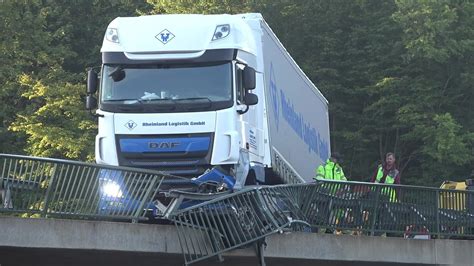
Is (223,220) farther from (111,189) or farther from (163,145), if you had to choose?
(163,145)

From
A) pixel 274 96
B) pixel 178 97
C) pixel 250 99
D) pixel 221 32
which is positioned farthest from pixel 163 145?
pixel 274 96

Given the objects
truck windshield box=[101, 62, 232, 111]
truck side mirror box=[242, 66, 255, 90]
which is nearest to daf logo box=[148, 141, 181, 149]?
truck windshield box=[101, 62, 232, 111]

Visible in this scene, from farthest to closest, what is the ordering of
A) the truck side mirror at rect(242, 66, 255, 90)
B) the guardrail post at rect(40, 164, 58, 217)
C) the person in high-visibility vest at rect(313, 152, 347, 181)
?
the person in high-visibility vest at rect(313, 152, 347, 181), the truck side mirror at rect(242, 66, 255, 90), the guardrail post at rect(40, 164, 58, 217)

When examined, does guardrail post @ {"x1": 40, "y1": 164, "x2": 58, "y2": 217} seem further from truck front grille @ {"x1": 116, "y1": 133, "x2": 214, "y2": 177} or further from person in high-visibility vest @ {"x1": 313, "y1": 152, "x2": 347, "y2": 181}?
person in high-visibility vest @ {"x1": 313, "y1": 152, "x2": 347, "y2": 181}

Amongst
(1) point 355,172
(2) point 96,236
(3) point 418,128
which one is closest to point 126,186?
(2) point 96,236

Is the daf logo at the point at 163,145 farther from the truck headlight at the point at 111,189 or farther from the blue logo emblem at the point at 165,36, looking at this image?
the truck headlight at the point at 111,189

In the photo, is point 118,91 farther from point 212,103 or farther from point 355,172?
point 355,172

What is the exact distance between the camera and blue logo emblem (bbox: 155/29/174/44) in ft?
48.2

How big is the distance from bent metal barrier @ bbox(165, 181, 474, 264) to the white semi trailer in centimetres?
111

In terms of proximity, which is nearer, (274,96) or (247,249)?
(247,249)

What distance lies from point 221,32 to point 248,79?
0.91m

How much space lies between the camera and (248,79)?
47.8 feet

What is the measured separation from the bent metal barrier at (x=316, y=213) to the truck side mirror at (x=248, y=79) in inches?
69.9

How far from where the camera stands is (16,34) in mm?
34156
